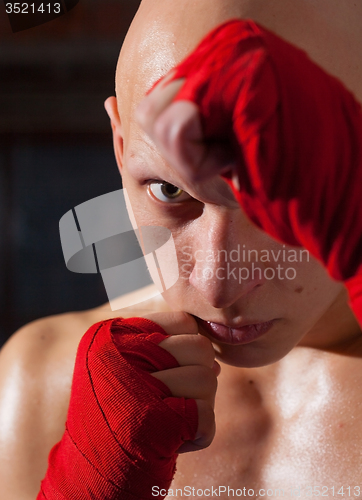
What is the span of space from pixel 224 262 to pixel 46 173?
1.14m

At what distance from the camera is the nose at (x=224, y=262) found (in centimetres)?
52

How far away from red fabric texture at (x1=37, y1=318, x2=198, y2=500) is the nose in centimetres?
11

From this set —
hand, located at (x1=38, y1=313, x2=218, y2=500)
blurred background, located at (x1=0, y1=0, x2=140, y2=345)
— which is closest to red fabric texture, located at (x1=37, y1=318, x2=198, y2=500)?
hand, located at (x1=38, y1=313, x2=218, y2=500)

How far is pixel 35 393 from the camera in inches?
33.6

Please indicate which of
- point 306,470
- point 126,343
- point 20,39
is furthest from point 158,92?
point 20,39

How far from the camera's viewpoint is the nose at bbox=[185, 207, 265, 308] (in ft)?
1.72

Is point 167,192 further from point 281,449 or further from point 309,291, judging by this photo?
point 281,449

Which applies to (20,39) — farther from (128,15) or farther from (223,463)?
(223,463)

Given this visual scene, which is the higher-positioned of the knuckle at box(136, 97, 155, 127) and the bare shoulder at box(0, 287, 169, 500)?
the knuckle at box(136, 97, 155, 127)

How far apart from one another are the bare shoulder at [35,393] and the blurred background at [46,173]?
551mm

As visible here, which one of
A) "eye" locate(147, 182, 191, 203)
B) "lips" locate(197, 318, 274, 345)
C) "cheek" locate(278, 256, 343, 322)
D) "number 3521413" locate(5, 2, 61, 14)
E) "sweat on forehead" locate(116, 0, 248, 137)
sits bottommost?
"lips" locate(197, 318, 274, 345)

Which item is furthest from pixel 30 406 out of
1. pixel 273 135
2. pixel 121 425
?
pixel 273 135

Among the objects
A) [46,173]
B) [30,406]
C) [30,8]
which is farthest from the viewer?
[46,173]

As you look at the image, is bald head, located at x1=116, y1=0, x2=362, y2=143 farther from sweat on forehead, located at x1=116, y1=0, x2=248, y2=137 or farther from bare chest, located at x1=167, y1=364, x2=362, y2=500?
bare chest, located at x1=167, y1=364, x2=362, y2=500
